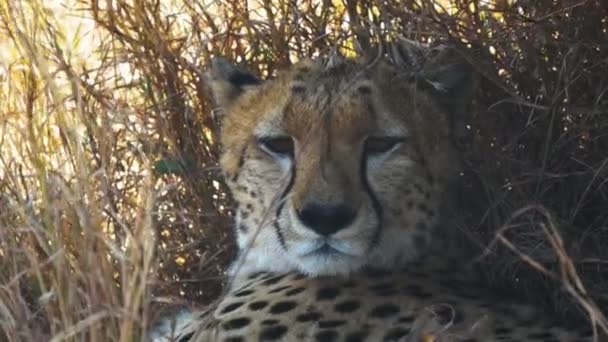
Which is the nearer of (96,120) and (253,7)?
(96,120)

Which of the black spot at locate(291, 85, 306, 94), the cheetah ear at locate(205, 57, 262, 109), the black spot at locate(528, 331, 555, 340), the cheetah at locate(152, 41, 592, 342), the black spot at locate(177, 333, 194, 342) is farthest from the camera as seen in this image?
the cheetah ear at locate(205, 57, 262, 109)

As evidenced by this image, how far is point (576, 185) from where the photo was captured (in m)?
2.72

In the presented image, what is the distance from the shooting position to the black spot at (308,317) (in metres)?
2.45

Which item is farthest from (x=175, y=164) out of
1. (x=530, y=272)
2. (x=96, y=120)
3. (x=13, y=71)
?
(x=530, y=272)

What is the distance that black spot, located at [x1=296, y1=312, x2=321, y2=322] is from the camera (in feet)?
8.05

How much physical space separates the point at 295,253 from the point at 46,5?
3.84 feet

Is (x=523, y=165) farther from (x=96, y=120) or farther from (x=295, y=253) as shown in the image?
A: (x=96, y=120)

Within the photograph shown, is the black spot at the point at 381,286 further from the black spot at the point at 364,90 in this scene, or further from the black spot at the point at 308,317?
the black spot at the point at 364,90

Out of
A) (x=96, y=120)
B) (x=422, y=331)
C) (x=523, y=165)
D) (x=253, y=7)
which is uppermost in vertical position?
(x=253, y=7)

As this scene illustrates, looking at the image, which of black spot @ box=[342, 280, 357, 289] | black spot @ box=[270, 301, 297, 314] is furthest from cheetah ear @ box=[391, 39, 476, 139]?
black spot @ box=[270, 301, 297, 314]

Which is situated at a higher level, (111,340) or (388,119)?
(388,119)

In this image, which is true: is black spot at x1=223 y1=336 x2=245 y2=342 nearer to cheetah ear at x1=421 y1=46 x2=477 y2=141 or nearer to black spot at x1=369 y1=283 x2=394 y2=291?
black spot at x1=369 y1=283 x2=394 y2=291

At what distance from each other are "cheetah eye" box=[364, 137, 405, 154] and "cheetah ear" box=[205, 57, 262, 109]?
0.38 m

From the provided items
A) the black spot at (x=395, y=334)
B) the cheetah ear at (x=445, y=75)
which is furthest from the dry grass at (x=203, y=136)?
the black spot at (x=395, y=334)
